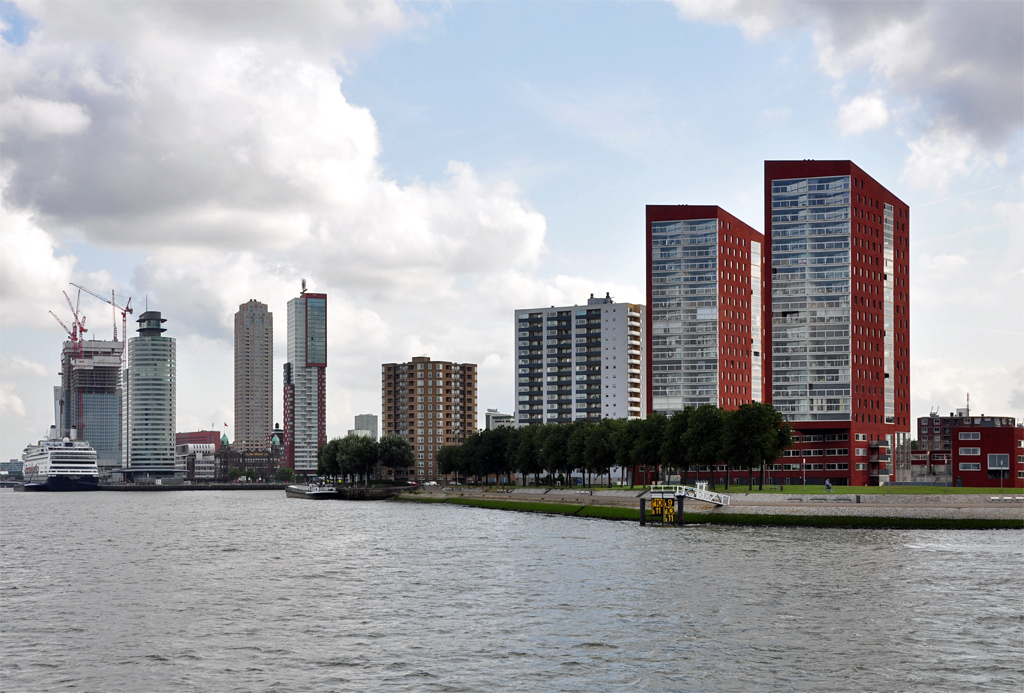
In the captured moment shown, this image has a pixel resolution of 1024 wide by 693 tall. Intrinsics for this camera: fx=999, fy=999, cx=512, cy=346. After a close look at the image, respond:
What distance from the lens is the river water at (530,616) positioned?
4428 centimetres

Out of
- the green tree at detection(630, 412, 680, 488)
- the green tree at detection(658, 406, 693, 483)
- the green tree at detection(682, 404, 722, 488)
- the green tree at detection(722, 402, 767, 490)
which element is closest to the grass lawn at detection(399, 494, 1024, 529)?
the green tree at detection(722, 402, 767, 490)

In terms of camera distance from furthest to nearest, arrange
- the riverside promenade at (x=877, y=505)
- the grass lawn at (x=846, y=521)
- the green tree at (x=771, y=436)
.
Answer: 1. the green tree at (x=771, y=436)
2. the riverside promenade at (x=877, y=505)
3. the grass lawn at (x=846, y=521)

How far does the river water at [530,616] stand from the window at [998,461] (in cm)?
7691

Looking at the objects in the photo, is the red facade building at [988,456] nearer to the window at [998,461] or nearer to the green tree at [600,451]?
the window at [998,461]

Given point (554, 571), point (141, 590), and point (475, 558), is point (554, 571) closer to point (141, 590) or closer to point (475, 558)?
A: point (475, 558)

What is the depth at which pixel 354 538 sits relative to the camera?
395 ft

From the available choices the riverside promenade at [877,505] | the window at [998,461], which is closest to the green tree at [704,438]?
the riverside promenade at [877,505]

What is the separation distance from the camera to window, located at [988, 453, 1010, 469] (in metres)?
177

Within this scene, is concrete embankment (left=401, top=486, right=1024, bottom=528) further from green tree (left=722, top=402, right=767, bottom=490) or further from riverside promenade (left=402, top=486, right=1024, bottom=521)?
green tree (left=722, top=402, right=767, bottom=490)

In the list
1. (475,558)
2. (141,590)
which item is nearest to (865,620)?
(475,558)

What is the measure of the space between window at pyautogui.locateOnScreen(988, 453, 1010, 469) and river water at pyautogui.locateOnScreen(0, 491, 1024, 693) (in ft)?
252

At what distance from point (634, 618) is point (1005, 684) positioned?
20.3m

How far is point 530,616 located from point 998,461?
146050mm

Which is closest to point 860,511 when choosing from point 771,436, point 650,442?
point 771,436
